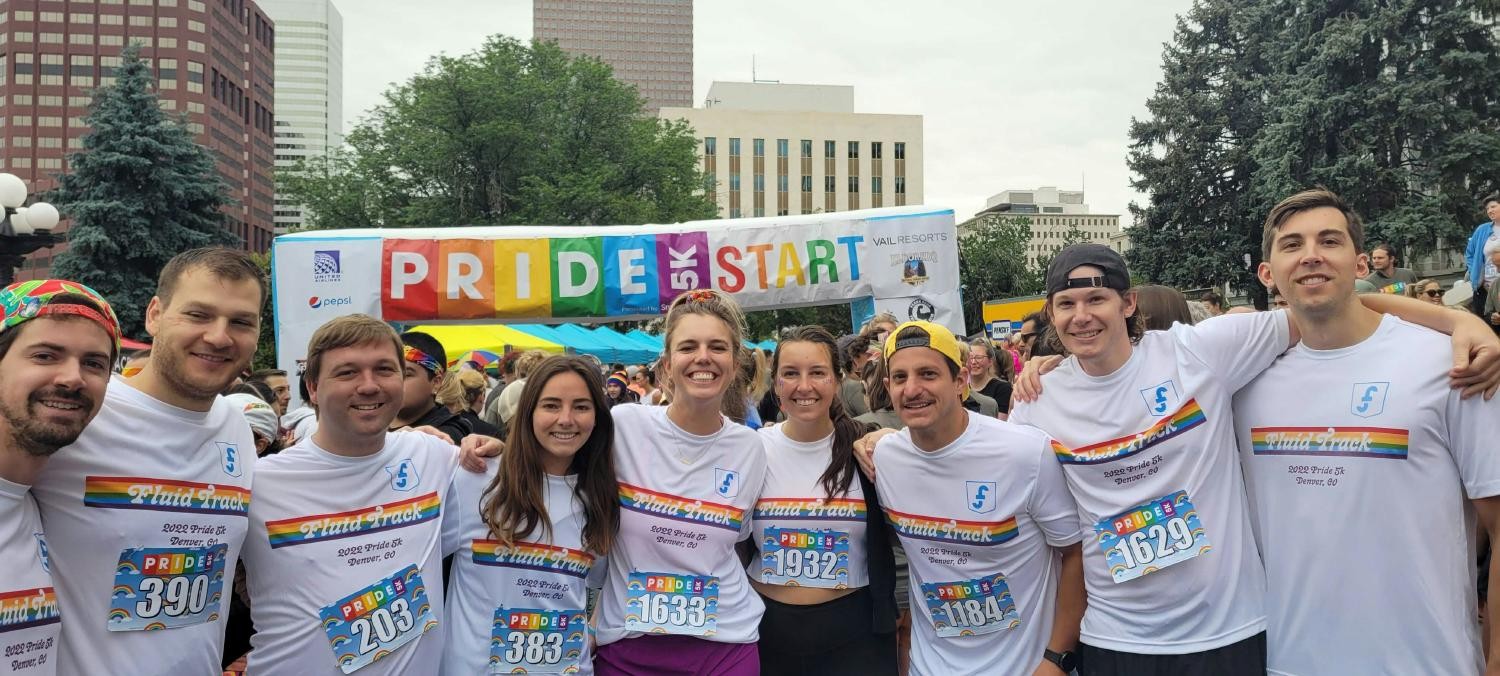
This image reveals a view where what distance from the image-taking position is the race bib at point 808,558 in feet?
10.5

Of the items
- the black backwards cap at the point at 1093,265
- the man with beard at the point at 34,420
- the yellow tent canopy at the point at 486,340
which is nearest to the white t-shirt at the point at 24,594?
the man with beard at the point at 34,420

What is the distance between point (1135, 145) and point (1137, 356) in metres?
33.5

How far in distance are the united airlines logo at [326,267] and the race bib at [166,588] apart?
7587mm

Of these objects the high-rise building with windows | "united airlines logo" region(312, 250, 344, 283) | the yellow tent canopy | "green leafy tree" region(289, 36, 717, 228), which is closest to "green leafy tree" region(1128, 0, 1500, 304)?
the yellow tent canopy

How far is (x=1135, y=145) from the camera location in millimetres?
33125

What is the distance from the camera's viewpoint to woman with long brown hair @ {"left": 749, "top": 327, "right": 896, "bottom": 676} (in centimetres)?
319

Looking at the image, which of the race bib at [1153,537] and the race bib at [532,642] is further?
the race bib at [532,642]

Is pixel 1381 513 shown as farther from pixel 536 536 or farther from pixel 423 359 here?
pixel 423 359

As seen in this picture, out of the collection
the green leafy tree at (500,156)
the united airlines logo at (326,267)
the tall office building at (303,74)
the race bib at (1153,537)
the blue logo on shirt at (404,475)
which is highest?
the tall office building at (303,74)

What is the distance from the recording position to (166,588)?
7.89ft

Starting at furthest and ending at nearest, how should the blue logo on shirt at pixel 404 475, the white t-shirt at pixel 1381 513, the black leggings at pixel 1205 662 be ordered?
1. the blue logo on shirt at pixel 404 475
2. the black leggings at pixel 1205 662
3. the white t-shirt at pixel 1381 513

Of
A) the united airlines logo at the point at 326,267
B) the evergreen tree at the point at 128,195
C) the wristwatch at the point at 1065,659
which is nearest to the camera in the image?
the wristwatch at the point at 1065,659

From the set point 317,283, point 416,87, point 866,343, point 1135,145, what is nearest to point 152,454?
point 866,343

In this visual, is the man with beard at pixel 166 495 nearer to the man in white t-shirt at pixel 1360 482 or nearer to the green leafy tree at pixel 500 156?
the man in white t-shirt at pixel 1360 482
